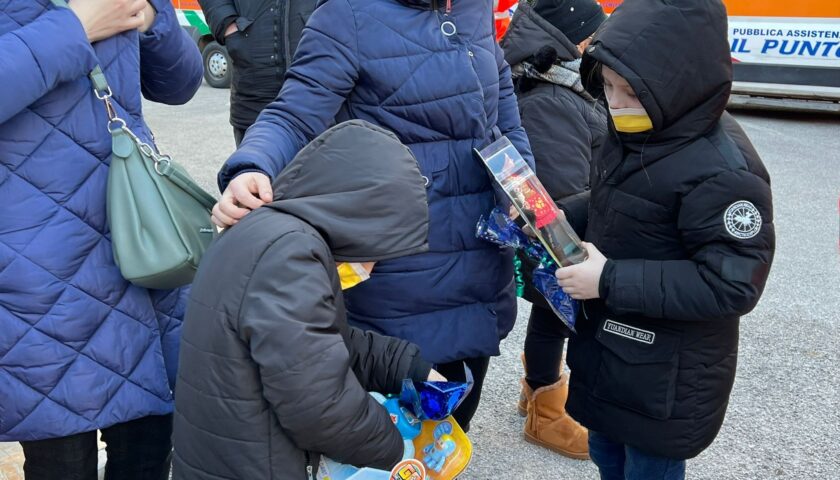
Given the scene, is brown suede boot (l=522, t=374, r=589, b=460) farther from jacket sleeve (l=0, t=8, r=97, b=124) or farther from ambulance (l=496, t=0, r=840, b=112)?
ambulance (l=496, t=0, r=840, b=112)

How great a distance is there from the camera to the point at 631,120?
1.93 metres

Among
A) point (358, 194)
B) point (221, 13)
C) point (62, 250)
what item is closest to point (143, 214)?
point (62, 250)

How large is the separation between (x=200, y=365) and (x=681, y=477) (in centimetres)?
135

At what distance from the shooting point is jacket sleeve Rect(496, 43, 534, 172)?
2342 millimetres

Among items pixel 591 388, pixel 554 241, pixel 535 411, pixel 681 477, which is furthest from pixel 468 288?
pixel 535 411

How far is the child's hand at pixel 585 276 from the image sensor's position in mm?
1976

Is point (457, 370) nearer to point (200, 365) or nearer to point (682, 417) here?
point (682, 417)

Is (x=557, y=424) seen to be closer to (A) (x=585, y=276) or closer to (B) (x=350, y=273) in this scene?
(A) (x=585, y=276)

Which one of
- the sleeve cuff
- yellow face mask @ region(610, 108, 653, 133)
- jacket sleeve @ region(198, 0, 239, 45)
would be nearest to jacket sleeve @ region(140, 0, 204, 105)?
yellow face mask @ region(610, 108, 653, 133)

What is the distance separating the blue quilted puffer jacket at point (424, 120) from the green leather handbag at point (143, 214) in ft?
0.50

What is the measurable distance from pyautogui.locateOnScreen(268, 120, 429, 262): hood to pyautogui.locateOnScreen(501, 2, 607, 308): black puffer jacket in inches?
41.4

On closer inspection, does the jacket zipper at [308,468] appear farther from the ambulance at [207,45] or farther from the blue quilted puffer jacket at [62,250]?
the ambulance at [207,45]

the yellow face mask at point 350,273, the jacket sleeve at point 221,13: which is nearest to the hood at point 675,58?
the yellow face mask at point 350,273

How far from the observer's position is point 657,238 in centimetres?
195
